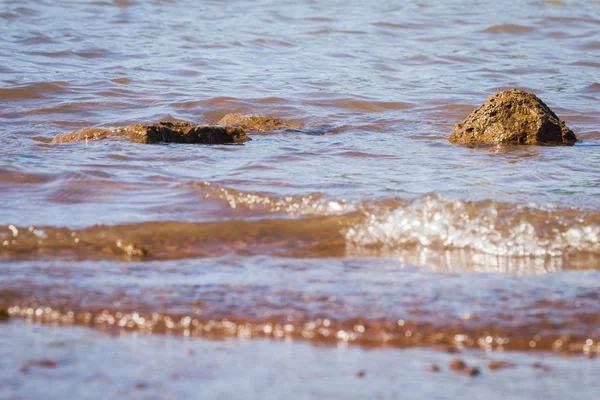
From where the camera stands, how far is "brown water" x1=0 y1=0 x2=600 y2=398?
3.09 metres

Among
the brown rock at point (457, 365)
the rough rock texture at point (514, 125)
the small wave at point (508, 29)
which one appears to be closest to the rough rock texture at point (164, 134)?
the rough rock texture at point (514, 125)

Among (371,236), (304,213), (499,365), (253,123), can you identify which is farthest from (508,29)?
(499,365)

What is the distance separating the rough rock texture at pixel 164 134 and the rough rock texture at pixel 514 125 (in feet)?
6.20

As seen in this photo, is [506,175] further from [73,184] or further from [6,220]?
[6,220]

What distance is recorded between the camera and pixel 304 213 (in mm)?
4422

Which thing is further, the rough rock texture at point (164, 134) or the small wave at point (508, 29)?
the small wave at point (508, 29)

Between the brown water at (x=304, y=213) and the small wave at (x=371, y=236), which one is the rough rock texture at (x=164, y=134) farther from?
the small wave at (x=371, y=236)

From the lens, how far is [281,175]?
534 centimetres

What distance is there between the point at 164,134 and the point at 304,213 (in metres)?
2.42

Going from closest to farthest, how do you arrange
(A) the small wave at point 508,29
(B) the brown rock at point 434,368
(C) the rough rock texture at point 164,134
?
1. (B) the brown rock at point 434,368
2. (C) the rough rock texture at point 164,134
3. (A) the small wave at point 508,29

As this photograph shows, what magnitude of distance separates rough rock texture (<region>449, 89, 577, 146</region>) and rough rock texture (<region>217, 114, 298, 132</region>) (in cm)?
152

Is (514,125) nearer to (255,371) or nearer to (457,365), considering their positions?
(457,365)

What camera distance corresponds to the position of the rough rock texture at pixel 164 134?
649 cm

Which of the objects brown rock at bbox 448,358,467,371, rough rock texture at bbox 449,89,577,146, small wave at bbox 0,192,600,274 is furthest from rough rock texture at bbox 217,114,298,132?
brown rock at bbox 448,358,467,371
